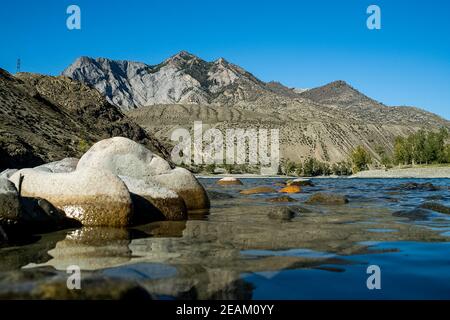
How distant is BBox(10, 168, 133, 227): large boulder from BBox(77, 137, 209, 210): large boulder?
9.91 ft

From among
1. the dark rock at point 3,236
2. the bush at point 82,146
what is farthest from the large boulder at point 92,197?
the bush at point 82,146

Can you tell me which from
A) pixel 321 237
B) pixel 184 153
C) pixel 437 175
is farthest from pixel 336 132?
pixel 321 237

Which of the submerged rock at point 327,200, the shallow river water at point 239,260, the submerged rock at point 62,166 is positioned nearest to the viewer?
the shallow river water at point 239,260

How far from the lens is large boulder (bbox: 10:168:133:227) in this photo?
28.6 ft

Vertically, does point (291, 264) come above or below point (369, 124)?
below

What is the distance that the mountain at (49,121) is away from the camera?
153 feet

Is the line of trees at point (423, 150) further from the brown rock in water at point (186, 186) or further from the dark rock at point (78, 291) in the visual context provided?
the dark rock at point (78, 291)

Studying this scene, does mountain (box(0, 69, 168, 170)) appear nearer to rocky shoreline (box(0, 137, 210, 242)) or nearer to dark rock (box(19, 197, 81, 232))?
rocky shoreline (box(0, 137, 210, 242))

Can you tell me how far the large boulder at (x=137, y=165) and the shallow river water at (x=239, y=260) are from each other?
3.10 meters

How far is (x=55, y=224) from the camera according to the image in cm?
844

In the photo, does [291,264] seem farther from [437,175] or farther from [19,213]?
[437,175]

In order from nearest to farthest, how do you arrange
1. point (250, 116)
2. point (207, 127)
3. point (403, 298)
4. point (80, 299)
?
point (80, 299) → point (403, 298) → point (207, 127) → point (250, 116)

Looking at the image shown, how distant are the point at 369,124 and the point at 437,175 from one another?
131647 mm

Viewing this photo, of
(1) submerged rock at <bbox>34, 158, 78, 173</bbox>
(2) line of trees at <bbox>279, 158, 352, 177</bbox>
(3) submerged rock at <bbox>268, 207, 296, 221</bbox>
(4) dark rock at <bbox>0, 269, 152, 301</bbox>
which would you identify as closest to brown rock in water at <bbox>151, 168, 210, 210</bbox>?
(3) submerged rock at <bbox>268, 207, 296, 221</bbox>
